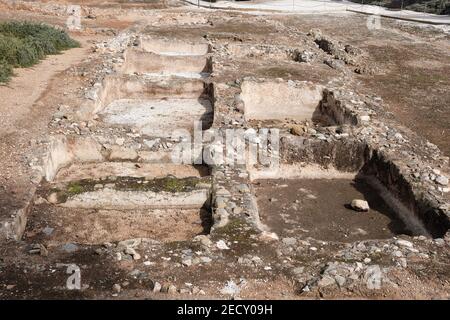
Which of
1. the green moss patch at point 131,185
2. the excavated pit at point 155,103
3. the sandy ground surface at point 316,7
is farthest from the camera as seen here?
the sandy ground surface at point 316,7

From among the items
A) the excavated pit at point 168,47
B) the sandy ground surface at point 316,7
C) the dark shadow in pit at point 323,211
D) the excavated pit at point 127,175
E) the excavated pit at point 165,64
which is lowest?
the dark shadow in pit at point 323,211

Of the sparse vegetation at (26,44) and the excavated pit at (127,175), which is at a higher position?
the sparse vegetation at (26,44)

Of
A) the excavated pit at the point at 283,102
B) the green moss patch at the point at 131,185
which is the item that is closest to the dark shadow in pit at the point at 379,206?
the green moss patch at the point at 131,185

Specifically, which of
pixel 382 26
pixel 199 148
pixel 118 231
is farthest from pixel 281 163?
pixel 382 26

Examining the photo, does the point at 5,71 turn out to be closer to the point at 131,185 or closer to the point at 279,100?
the point at 131,185

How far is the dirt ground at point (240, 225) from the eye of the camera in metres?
5.03

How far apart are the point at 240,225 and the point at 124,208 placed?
7.17 ft

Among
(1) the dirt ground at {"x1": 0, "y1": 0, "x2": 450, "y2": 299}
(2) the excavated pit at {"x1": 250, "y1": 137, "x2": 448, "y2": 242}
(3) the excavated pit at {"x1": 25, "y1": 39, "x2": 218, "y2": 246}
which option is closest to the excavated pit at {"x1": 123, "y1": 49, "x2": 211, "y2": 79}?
(1) the dirt ground at {"x1": 0, "y1": 0, "x2": 450, "y2": 299}

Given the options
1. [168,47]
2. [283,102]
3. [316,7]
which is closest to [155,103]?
[283,102]

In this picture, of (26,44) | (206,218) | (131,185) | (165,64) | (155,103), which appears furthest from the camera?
(165,64)

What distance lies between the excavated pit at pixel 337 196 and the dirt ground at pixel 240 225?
0.11ft

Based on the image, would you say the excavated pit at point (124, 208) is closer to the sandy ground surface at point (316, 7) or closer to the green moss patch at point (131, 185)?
the green moss patch at point (131, 185)

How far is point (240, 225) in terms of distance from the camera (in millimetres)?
6227

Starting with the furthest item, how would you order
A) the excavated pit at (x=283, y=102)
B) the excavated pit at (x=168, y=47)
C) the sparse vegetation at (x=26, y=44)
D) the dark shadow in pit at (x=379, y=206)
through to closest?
the excavated pit at (x=168, y=47)
the sparse vegetation at (x=26, y=44)
the excavated pit at (x=283, y=102)
the dark shadow in pit at (x=379, y=206)
